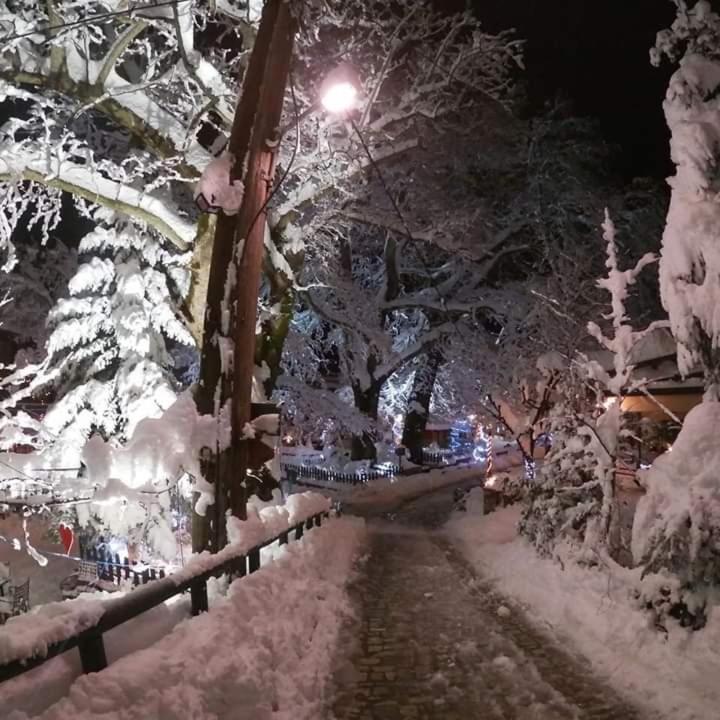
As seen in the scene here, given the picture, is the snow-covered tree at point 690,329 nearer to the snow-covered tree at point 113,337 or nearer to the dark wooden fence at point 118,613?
the dark wooden fence at point 118,613

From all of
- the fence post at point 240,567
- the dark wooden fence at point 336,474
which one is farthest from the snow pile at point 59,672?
the dark wooden fence at point 336,474

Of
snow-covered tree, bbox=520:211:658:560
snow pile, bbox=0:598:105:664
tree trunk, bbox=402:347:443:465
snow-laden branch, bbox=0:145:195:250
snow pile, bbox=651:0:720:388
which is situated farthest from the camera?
tree trunk, bbox=402:347:443:465

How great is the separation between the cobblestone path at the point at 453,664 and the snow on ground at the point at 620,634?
278 mm

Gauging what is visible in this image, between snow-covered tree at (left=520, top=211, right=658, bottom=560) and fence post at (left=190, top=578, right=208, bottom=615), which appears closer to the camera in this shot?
fence post at (left=190, top=578, right=208, bottom=615)

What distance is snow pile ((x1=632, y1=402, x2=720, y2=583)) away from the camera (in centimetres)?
678

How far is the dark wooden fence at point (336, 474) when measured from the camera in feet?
95.6

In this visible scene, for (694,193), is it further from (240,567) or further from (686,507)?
(240,567)

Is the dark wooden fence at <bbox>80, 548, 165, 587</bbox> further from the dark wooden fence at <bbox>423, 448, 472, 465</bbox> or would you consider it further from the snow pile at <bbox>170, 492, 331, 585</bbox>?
the dark wooden fence at <bbox>423, 448, 472, 465</bbox>

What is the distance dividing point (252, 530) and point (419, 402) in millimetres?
26109

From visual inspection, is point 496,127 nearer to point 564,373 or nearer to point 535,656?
→ point 564,373

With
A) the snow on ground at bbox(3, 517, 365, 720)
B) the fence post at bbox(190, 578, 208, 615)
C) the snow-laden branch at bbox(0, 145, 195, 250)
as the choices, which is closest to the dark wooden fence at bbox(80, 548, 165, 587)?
the snow on ground at bbox(3, 517, 365, 720)

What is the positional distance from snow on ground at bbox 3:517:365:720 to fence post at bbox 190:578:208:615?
145mm

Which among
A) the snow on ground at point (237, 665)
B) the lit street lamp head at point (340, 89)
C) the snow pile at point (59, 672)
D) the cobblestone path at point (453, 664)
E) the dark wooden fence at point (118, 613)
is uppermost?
the lit street lamp head at point (340, 89)

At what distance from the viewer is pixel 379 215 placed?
1873cm
